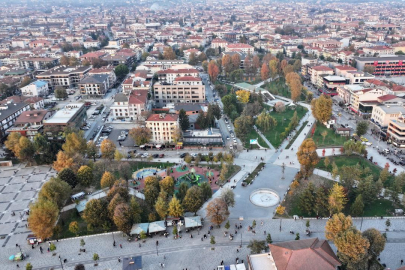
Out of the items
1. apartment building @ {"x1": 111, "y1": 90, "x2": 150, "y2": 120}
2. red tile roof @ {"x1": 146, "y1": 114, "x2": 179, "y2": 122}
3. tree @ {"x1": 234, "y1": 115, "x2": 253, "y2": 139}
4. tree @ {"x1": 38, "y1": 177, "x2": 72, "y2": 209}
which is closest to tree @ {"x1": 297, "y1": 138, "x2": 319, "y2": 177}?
tree @ {"x1": 234, "y1": 115, "x2": 253, "y2": 139}

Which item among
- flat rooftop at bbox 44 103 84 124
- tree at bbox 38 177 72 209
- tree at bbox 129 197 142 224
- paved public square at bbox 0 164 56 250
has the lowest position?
paved public square at bbox 0 164 56 250

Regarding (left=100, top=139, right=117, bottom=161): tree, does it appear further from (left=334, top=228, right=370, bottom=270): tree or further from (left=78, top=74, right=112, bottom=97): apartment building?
(left=78, top=74, right=112, bottom=97): apartment building

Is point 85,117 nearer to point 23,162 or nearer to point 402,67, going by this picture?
point 23,162

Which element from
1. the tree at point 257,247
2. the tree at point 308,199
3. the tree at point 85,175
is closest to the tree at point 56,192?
the tree at point 85,175

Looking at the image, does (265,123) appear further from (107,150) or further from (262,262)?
(262,262)

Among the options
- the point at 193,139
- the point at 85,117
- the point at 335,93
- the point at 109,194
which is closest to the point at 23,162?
the point at 85,117

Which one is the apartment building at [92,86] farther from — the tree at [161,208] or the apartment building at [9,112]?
the tree at [161,208]
